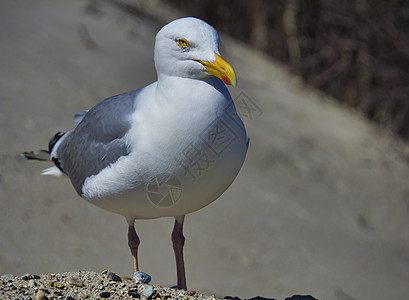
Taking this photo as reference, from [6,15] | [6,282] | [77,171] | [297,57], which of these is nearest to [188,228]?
[77,171]

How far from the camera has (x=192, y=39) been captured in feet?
11.0

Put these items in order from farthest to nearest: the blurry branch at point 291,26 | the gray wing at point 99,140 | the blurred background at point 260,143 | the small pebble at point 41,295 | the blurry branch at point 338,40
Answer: the blurry branch at point 291,26 → the blurry branch at point 338,40 → the blurred background at point 260,143 → the gray wing at point 99,140 → the small pebble at point 41,295

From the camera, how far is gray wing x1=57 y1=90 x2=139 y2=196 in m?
3.71

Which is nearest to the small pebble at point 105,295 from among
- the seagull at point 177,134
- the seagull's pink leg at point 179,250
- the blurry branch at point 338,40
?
the seagull at point 177,134

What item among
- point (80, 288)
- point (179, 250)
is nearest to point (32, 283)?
point (80, 288)

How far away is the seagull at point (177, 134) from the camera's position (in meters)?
3.35

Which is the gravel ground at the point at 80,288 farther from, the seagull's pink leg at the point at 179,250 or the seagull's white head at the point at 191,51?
the seagull's white head at the point at 191,51

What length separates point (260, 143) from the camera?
8.30 metres

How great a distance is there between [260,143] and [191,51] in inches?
197

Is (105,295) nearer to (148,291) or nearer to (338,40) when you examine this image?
(148,291)

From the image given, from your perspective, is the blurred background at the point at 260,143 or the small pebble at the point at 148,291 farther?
the blurred background at the point at 260,143

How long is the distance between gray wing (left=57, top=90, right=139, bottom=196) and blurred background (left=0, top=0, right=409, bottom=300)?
1667mm

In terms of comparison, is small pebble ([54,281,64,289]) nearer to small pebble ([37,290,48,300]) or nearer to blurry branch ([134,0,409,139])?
small pebble ([37,290,48,300])

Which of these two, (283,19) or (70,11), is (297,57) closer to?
(283,19)
